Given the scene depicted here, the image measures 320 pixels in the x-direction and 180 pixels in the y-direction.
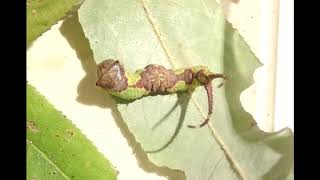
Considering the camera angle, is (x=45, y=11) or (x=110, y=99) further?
(x=110, y=99)

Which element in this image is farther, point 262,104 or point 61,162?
point 262,104

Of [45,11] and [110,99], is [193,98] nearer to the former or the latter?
[110,99]

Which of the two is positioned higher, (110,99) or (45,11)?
(45,11)

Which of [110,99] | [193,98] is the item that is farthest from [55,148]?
[193,98]

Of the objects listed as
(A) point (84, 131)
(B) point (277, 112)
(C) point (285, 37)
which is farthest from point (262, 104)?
(A) point (84, 131)

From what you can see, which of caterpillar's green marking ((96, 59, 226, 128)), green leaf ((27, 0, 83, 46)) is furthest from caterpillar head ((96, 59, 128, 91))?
green leaf ((27, 0, 83, 46))

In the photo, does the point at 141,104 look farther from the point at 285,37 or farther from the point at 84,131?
the point at 285,37
